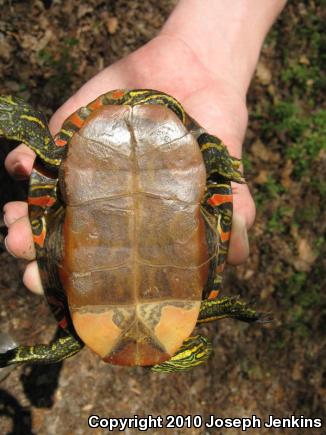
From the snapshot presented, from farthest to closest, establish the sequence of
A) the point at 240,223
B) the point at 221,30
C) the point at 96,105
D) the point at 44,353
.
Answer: the point at 221,30, the point at 240,223, the point at 44,353, the point at 96,105

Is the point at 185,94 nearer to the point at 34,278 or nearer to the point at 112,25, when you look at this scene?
the point at 112,25

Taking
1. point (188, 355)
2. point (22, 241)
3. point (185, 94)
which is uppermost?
point (185, 94)

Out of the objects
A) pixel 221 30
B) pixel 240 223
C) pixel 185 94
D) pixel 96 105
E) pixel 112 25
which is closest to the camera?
pixel 96 105

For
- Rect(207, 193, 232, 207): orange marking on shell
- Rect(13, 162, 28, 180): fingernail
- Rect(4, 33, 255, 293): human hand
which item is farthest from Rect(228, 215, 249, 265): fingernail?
Rect(13, 162, 28, 180): fingernail


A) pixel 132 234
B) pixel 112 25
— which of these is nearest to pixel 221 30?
pixel 112 25

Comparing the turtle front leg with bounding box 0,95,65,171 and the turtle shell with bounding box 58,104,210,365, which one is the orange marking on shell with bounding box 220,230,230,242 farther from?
the turtle front leg with bounding box 0,95,65,171

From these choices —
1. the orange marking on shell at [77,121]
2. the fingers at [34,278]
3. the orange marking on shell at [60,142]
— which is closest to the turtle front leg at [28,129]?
the orange marking on shell at [60,142]

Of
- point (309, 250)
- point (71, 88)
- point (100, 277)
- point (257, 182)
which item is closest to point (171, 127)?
point (100, 277)

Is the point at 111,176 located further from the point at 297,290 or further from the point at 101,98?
the point at 297,290
